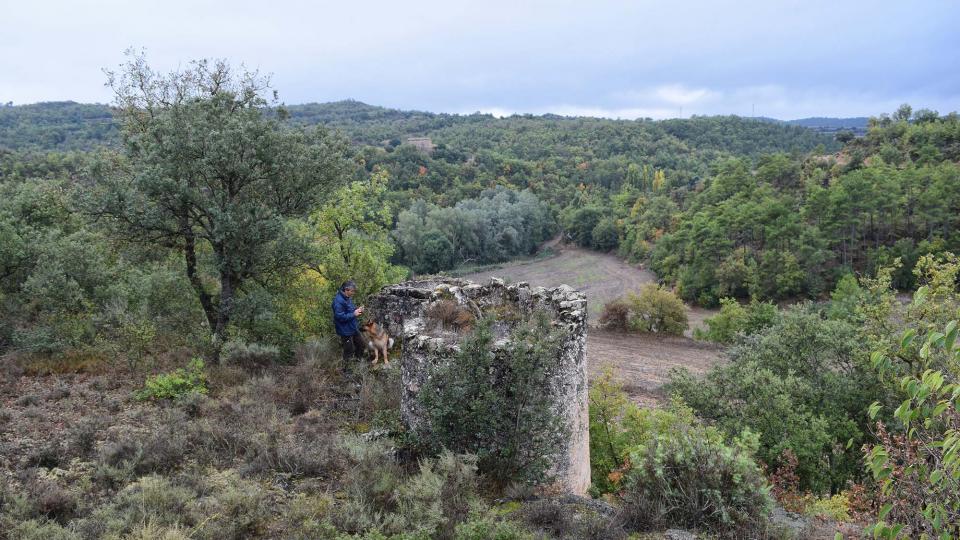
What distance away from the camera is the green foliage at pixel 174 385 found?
923cm

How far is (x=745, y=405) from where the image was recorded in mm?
12648

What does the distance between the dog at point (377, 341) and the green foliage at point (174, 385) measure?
300 cm

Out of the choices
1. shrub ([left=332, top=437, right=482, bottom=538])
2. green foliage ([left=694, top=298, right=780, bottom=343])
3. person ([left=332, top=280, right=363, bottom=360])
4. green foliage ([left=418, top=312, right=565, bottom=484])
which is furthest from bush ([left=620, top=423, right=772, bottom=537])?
green foliage ([left=694, top=298, right=780, bottom=343])

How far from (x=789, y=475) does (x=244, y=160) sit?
11.6 meters

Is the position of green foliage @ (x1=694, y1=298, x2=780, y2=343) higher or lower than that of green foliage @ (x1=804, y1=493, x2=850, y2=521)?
lower

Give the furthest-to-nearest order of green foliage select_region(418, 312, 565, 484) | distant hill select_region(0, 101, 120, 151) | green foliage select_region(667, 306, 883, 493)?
distant hill select_region(0, 101, 120, 151) < green foliage select_region(667, 306, 883, 493) < green foliage select_region(418, 312, 565, 484)

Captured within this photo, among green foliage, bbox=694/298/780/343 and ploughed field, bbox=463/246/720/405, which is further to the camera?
green foliage, bbox=694/298/780/343

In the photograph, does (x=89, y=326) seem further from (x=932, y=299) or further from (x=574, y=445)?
(x=932, y=299)

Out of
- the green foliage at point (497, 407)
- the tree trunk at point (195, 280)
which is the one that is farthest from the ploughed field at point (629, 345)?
the tree trunk at point (195, 280)

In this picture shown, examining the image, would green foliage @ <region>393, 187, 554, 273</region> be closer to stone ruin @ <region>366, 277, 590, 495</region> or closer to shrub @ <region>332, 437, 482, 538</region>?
stone ruin @ <region>366, 277, 590, 495</region>

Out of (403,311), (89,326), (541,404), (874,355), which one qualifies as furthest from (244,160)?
(874,355)

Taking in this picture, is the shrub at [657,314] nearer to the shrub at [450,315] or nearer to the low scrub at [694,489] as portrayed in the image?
the shrub at [450,315]

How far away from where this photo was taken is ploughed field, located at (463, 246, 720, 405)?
22.6 m

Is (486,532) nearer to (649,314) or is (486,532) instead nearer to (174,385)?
(174,385)
